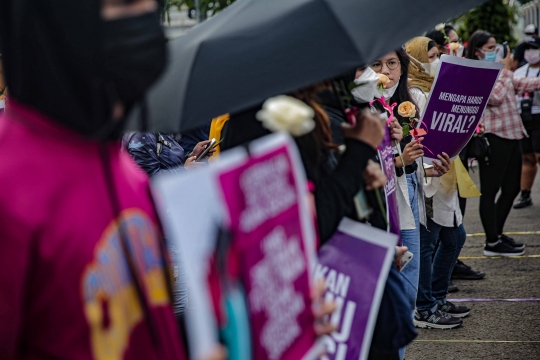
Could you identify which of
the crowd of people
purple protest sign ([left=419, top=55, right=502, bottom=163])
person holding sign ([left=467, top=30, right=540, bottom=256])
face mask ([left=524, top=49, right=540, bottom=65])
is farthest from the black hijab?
face mask ([left=524, top=49, right=540, bottom=65])

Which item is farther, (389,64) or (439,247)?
(439,247)

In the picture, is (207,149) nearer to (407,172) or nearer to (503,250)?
(407,172)

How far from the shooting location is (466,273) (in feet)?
22.6

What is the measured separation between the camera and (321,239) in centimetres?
248

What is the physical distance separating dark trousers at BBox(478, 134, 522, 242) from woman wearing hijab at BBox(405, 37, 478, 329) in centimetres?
169

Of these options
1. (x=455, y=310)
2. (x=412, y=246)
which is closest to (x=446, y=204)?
(x=455, y=310)

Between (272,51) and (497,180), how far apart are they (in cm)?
558

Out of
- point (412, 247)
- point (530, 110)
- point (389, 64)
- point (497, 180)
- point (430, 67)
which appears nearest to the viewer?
point (412, 247)

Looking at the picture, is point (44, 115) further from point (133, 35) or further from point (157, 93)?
point (157, 93)

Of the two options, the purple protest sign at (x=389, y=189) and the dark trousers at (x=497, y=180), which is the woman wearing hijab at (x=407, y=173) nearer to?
the purple protest sign at (x=389, y=189)

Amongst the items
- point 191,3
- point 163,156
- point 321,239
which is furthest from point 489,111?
point 191,3

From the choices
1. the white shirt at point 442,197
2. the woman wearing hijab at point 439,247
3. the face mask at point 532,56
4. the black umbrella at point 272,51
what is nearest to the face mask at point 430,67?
the woman wearing hijab at point 439,247

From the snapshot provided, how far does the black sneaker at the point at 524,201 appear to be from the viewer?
1006 centimetres

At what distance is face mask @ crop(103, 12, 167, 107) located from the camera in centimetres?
157
